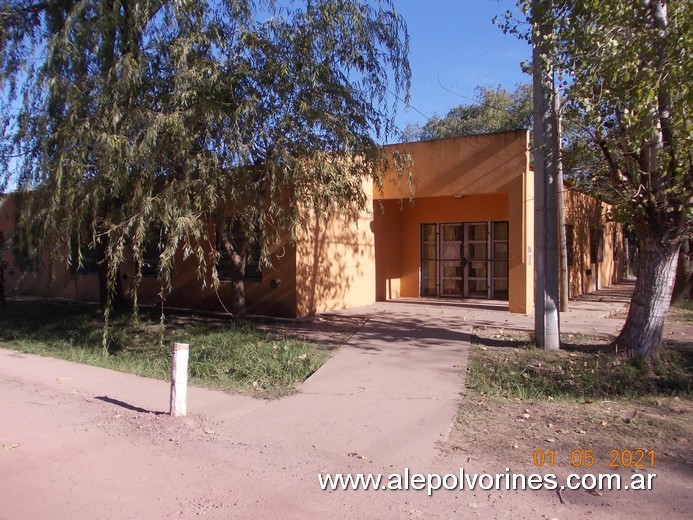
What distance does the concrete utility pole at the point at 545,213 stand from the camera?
872 centimetres

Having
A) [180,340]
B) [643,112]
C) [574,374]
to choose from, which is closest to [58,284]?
[180,340]

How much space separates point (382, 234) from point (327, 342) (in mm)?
6265

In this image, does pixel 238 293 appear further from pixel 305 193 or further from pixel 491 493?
pixel 491 493

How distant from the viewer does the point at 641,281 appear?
8.09 metres

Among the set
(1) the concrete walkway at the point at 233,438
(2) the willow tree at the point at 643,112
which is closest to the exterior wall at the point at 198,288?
(1) the concrete walkway at the point at 233,438

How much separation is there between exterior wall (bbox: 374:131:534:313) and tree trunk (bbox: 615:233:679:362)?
4.25 meters

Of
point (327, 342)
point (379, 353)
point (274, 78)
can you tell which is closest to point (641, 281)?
point (379, 353)

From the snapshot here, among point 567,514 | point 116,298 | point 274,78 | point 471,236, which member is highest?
point 274,78

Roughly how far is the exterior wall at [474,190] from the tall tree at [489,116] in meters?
8.81

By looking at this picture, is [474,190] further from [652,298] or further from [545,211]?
[652,298]

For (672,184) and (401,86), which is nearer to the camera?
(672,184)

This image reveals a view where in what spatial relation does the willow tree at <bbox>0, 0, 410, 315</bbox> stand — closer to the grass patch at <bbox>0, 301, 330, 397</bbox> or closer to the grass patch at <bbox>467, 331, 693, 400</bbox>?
the grass patch at <bbox>0, 301, 330, 397</bbox>
